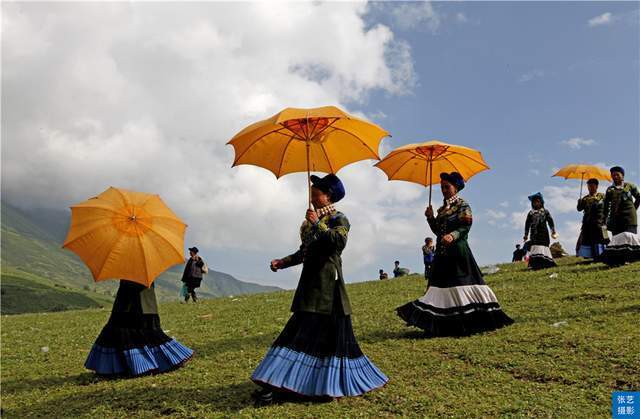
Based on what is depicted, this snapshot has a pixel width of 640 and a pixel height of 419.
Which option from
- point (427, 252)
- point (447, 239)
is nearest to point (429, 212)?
point (447, 239)

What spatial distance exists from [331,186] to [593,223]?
1689 centimetres

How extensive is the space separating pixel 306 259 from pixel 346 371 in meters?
1.81

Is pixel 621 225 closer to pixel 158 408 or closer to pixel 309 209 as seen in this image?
pixel 309 209

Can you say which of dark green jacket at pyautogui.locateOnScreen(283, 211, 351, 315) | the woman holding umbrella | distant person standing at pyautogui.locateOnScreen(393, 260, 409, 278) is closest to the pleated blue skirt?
dark green jacket at pyautogui.locateOnScreen(283, 211, 351, 315)

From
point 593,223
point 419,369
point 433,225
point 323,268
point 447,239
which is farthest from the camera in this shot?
point 593,223

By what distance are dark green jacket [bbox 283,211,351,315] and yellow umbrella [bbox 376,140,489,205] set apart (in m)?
4.72

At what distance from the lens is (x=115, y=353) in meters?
9.95

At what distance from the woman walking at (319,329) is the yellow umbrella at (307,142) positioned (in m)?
0.82

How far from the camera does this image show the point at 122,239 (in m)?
9.28

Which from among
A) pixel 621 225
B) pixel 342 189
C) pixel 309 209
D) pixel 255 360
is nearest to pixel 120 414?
pixel 255 360

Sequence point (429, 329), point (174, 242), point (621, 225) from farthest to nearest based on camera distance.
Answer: point (621, 225) < point (429, 329) < point (174, 242)

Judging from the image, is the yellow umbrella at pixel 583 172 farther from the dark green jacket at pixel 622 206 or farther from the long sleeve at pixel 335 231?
the long sleeve at pixel 335 231

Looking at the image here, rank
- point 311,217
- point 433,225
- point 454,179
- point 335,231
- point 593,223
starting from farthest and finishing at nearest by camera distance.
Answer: point 593,223 < point 433,225 < point 454,179 < point 335,231 < point 311,217

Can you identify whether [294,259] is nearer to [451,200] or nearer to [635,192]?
[451,200]
